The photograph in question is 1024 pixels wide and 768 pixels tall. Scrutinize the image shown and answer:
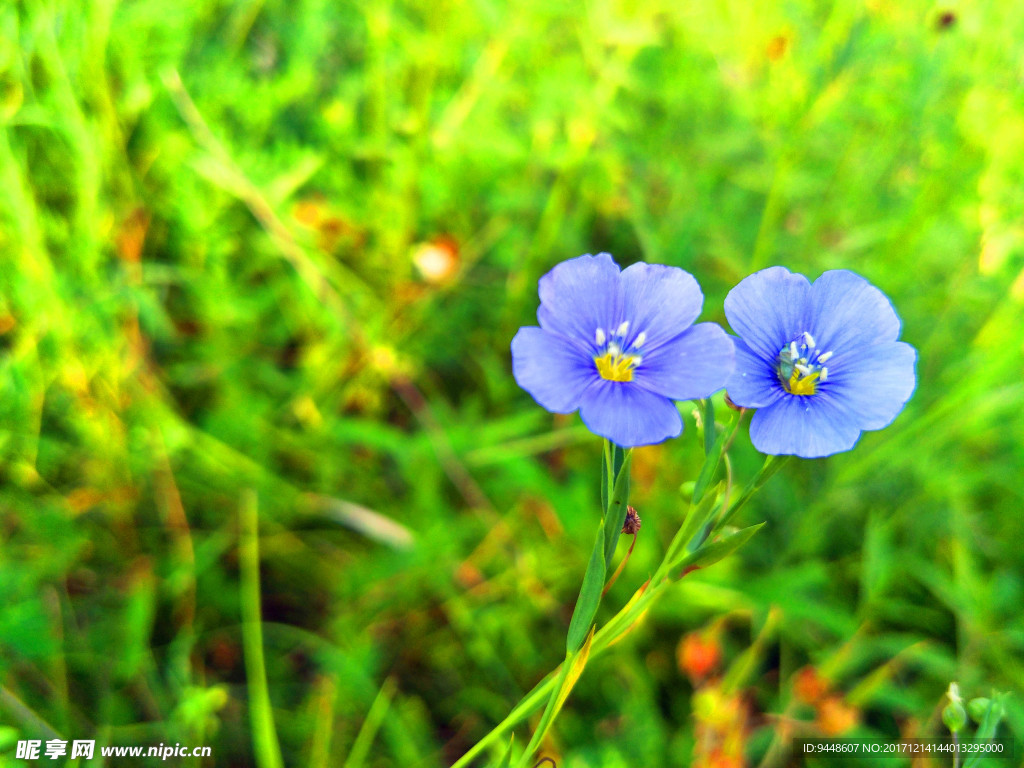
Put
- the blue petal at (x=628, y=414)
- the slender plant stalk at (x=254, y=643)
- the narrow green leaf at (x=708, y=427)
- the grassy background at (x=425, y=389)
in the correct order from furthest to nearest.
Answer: the grassy background at (x=425, y=389)
the slender plant stalk at (x=254, y=643)
the narrow green leaf at (x=708, y=427)
the blue petal at (x=628, y=414)

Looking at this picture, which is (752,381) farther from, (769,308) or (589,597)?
(589,597)

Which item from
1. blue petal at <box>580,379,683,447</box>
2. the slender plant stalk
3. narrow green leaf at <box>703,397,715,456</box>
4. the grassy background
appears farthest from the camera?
the grassy background

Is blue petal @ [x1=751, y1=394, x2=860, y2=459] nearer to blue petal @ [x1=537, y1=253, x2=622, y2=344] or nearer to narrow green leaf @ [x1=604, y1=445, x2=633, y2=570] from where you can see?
narrow green leaf @ [x1=604, y1=445, x2=633, y2=570]

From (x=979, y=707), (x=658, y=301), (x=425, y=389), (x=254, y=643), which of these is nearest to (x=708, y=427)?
(x=658, y=301)

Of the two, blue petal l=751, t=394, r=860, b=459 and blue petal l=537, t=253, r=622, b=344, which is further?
blue petal l=537, t=253, r=622, b=344

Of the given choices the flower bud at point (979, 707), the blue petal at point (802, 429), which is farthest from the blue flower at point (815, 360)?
the flower bud at point (979, 707)

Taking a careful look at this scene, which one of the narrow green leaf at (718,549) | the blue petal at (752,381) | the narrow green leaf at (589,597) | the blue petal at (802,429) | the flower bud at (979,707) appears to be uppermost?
the blue petal at (752,381)

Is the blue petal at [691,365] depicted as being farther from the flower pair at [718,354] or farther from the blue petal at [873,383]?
the blue petal at [873,383]

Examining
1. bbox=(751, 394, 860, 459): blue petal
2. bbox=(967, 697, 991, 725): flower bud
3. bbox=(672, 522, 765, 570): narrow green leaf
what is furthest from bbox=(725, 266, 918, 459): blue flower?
Answer: bbox=(967, 697, 991, 725): flower bud
